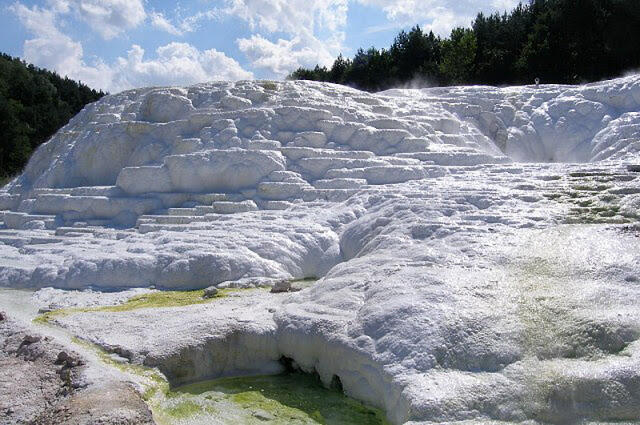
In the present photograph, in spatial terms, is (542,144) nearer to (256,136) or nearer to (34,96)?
(256,136)

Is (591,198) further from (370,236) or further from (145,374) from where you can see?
(145,374)

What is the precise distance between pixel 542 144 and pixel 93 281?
8.04 m

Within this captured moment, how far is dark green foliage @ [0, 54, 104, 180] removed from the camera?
24.8m

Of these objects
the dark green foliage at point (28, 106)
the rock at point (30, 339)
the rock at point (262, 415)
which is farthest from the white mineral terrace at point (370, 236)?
the dark green foliage at point (28, 106)

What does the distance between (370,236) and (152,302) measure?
95.2 inches

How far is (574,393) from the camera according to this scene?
363 cm

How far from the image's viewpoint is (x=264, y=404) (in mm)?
4352

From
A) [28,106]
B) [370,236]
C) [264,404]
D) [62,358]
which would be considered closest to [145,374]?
[62,358]

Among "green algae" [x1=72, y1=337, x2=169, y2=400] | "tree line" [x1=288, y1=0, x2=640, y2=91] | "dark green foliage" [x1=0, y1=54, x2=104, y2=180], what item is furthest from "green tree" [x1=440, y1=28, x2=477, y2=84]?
"green algae" [x1=72, y1=337, x2=169, y2=400]

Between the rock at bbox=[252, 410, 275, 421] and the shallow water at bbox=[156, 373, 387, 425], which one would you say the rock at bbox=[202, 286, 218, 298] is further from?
the rock at bbox=[252, 410, 275, 421]

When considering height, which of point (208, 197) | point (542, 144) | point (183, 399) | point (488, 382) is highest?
point (542, 144)

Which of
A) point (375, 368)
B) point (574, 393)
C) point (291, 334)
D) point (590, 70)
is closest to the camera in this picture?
point (574, 393)

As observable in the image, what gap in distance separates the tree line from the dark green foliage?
551 inches

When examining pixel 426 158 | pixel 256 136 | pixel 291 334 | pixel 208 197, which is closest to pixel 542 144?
pixel 426 158
